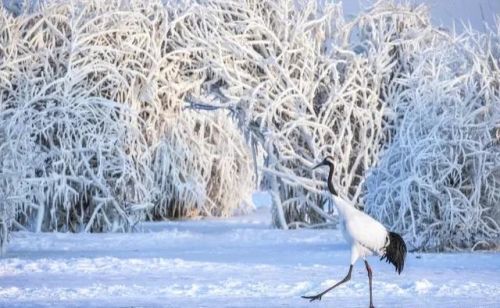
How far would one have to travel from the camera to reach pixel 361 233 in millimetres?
12898

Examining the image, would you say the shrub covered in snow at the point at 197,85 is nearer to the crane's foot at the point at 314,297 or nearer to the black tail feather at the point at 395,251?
the black tail feather at the point at 395,251

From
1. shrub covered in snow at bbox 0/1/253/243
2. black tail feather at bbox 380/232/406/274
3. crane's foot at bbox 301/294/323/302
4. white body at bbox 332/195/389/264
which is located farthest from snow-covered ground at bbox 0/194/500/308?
shrub covered in snow at bbox 0/1/253/243

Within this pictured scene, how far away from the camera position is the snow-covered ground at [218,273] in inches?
491

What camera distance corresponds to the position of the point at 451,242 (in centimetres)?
1773

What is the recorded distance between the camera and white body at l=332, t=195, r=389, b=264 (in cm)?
1291

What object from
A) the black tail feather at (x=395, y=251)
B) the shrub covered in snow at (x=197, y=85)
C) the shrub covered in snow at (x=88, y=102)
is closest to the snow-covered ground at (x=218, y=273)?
the black tail feather at (x=395, y=251)

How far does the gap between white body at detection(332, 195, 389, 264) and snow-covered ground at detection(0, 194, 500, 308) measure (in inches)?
19.1

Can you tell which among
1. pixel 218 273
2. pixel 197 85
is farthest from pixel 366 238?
pixel 197 85

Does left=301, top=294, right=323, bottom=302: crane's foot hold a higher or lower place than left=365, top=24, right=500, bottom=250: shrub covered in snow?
lower

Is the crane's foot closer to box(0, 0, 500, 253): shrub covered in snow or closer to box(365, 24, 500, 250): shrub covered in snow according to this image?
box(365, 24, 500, 250): shrub covered in snow

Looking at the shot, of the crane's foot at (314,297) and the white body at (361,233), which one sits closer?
the crane's foot at (314,297)

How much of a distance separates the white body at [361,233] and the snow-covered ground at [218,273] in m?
0.48

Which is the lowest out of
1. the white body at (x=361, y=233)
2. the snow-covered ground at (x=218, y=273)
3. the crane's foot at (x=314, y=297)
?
the crane's foot at (x=314, y=297)

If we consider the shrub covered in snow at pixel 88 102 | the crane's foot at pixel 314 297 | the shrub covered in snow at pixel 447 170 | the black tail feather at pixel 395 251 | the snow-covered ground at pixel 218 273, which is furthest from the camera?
the shrub covered in snow at pixel 88 102
